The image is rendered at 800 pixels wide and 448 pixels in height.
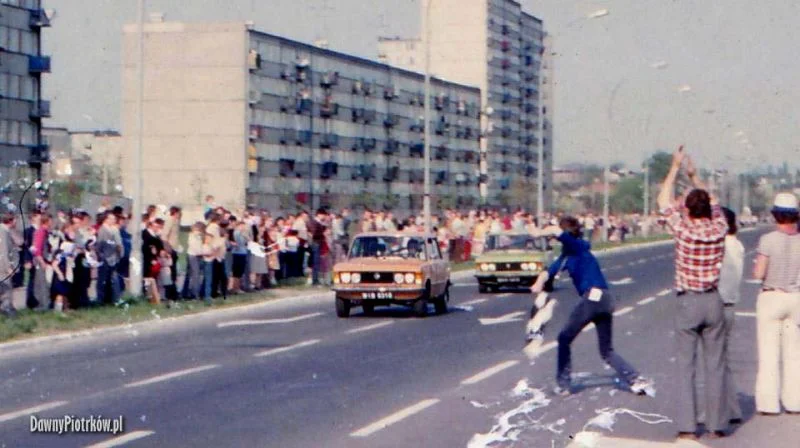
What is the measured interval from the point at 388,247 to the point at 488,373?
10.3m

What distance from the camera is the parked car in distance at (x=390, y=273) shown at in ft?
84.1

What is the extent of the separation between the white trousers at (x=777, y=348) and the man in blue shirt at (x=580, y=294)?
1866 mm

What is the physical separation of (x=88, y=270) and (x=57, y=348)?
5.38 meters

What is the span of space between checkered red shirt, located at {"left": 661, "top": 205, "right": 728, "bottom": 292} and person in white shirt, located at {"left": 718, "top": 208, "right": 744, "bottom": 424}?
30 centimetres

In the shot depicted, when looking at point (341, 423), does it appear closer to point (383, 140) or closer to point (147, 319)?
point (147, 319)

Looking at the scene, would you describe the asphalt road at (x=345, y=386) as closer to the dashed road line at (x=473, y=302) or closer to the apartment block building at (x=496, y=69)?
the dashed road line at (x=473, y=302)

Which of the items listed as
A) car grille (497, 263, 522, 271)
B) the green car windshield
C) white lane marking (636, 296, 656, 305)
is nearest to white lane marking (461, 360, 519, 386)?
white lane marking (636, 296, 656, 305)

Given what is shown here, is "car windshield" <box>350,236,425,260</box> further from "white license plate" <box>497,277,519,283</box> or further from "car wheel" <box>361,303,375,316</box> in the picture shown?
"white license plate" <box>497,277,519,283</box>

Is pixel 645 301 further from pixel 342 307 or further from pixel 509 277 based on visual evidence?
pixel 342 307

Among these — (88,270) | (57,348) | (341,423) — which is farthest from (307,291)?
(341,423)

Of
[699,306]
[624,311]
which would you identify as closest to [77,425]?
[699,306]

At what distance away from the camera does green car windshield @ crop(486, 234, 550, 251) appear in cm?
3619

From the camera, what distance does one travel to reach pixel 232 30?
9569 cm

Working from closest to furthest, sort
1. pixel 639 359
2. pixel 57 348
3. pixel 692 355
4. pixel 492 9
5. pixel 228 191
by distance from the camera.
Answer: pixel 692 355 < pixel 639 359 < pixel 57 348 < pixel 228 191 < pixel 492 9
